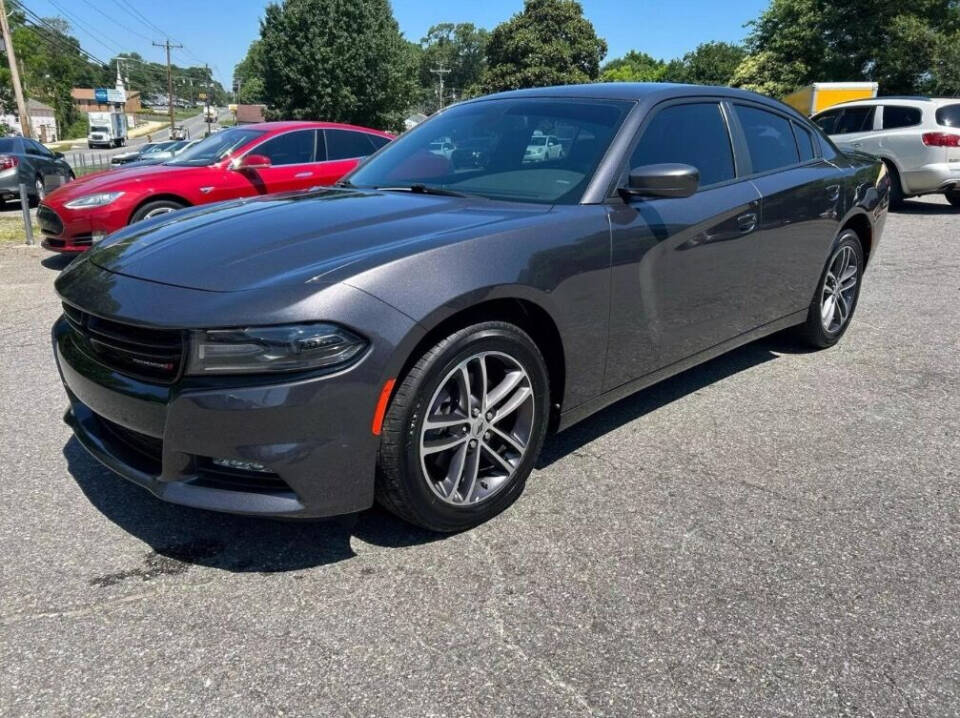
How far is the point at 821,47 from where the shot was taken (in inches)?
1282

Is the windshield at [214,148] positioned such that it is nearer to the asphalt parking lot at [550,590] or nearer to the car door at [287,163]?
the car door at [287,163]

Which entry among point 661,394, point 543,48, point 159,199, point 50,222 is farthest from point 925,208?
point 543,48

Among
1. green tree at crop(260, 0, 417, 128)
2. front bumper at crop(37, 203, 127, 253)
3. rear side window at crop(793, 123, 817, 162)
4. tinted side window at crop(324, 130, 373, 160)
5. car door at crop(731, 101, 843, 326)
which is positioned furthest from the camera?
green tree at crop(260, 0, 417, 128)

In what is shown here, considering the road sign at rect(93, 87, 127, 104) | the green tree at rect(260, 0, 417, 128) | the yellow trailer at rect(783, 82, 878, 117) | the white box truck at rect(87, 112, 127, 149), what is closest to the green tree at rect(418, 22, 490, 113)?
the road sign at rect(93, 87, 127, 104)

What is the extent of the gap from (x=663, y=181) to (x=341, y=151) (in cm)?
696

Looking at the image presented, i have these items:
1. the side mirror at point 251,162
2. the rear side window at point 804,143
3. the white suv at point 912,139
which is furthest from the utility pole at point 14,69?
the rear side window at point 804,143

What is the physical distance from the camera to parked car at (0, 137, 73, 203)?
46.1 feet

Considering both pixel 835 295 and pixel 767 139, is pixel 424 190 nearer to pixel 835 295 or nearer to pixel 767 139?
pixel 767 139

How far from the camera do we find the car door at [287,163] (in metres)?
8.48

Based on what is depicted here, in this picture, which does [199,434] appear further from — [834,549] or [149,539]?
[834,549]

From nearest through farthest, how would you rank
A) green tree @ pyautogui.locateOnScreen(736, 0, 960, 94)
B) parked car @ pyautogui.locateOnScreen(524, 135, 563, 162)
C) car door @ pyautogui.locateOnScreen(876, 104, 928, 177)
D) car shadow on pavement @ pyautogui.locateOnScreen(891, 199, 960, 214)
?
parked car @ pyautogui.locateOnScreen(524, 135, 563, 162) < car door @ pyautogui.locateOnScreen(876, 104, 928, 177) < car shadow on pavement @ pyautogui.locateOnScreen(891, 199, 960, 214) < green tree @ pyautogui.locateOnScreen(736, 0, 960, 94)

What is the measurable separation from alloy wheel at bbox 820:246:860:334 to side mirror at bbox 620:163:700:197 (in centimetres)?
205

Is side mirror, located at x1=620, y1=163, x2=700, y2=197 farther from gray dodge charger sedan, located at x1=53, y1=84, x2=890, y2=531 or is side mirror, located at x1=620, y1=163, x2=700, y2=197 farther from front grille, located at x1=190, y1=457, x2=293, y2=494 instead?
front grille, located at x1=190, y1=457, x2=293, y2=494

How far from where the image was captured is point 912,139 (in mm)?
11461
